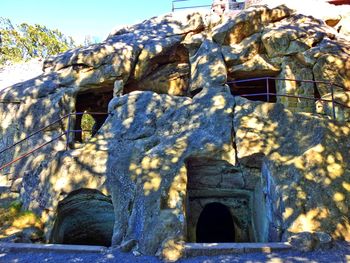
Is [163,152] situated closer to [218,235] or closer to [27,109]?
[218,235]

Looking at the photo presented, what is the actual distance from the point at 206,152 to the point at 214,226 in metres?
4.80

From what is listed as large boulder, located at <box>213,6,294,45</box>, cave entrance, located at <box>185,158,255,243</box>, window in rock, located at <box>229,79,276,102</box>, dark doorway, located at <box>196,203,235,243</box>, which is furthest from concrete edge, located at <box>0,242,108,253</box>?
large boulder, located at <box>213,6,294,45</box>

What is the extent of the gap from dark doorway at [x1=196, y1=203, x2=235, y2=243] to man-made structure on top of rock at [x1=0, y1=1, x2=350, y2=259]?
4 cm

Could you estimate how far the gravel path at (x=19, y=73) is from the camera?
57.0ft

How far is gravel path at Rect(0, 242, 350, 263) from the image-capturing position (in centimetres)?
486

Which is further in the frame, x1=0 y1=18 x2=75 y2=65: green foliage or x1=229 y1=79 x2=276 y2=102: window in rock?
x1=0 y1=18 x2=75 y2=65: green foliage

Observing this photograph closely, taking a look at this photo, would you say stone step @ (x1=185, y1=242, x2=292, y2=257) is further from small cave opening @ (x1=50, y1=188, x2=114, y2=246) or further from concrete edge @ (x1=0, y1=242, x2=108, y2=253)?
small cave opening @ (x1=50, y1=188, x2=114, y2=246)

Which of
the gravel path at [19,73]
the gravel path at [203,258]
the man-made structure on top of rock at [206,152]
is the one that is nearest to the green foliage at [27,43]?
the gravel path at [19,73]

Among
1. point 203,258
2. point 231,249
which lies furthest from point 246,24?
point 203,258

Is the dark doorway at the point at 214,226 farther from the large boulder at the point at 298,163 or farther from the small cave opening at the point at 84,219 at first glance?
the large boulder at the point at 298,163

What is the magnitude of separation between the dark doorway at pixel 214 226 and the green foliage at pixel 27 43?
28.2 meters

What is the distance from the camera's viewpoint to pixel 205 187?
8.13m

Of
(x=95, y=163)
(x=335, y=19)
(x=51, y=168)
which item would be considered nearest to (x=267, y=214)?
(x=95, y=163)

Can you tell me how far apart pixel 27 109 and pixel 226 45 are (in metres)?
8.84
